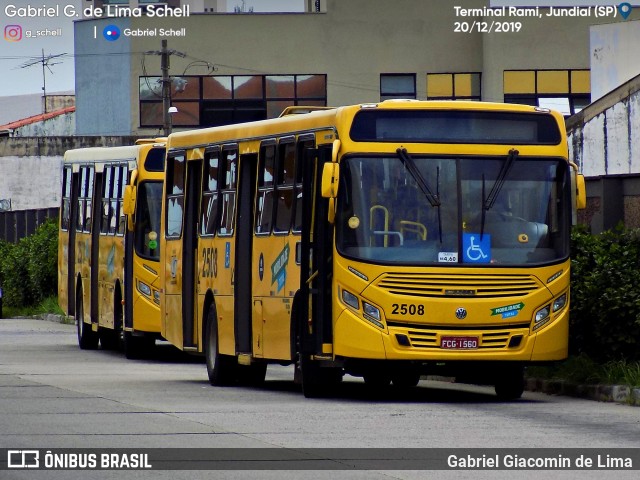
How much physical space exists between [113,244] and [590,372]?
11812 millimetres

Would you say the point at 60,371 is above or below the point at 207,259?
below

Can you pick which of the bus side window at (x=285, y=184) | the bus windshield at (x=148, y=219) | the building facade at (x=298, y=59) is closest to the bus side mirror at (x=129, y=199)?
the bus windshield at (x=148, y=219)

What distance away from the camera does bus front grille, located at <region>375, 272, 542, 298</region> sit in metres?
16.8

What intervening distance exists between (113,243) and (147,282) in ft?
6.37

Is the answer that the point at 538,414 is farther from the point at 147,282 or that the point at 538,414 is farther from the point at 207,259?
the point at 147,282

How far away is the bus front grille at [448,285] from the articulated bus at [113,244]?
1007cm

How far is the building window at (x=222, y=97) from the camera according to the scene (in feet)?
242

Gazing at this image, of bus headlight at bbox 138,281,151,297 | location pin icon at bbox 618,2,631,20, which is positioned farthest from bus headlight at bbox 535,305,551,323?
location pin icon at bbox 618,2,631,20

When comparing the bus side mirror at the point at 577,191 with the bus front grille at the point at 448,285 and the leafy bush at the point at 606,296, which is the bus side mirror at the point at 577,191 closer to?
the bus front grille at the point at 448,285

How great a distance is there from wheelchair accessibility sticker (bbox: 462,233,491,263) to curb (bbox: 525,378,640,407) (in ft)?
6.49

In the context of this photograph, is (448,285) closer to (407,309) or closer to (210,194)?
(407,309)

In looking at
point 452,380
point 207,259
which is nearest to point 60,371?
point 207,259

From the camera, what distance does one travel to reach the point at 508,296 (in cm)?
1705

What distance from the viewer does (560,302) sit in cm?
1739
